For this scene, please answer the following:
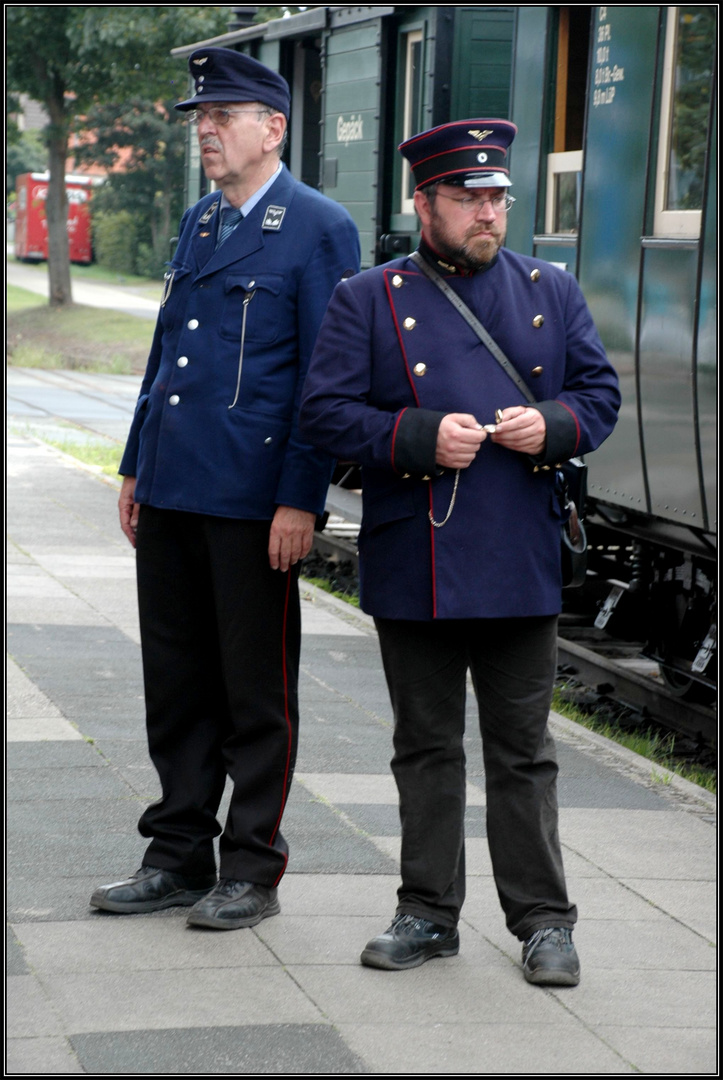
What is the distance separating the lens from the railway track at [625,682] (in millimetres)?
6953

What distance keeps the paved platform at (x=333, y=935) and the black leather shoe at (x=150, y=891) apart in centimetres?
4

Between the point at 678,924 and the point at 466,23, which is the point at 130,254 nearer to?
the point at 466,23

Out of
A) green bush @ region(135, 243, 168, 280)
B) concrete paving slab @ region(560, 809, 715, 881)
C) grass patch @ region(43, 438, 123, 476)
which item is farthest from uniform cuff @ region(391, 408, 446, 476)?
green bush @ region(135, 243, 168, 280)

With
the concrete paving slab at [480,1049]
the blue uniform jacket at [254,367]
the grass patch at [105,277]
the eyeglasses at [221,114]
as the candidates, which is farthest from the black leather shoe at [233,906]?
the grass patch at [105,277]

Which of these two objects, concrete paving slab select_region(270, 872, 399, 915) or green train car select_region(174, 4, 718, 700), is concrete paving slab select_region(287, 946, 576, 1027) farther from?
green train car select_region(174, 4, 718, 700)

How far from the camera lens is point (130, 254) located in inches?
1902

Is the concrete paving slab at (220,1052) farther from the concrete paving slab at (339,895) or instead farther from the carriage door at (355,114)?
the carriage door at (355,114)

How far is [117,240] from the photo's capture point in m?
48.3

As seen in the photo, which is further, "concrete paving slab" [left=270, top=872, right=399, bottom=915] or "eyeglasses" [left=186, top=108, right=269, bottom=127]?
"concrete paving slab" [left=270, top=872, right=399, bottom=915]

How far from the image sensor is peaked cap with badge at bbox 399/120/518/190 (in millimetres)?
3664

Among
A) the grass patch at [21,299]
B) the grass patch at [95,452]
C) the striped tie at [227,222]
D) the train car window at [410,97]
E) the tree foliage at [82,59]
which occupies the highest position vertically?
the tree foliage at [82,59]

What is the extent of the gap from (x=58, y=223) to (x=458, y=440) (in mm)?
28870

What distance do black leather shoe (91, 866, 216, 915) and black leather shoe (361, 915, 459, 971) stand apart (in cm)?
59

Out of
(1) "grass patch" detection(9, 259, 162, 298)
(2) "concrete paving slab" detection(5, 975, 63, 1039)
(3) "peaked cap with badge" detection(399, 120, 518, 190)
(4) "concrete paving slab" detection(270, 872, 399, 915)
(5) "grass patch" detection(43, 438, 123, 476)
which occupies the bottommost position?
(5) "grass patch" detection(43, 438, 123, 476)
